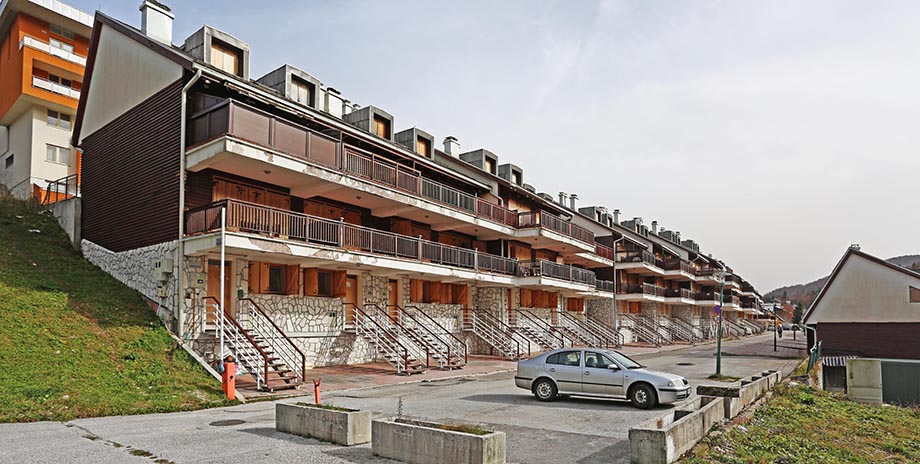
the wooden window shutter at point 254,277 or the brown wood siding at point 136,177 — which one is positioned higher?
the brown wood siding at point 136,177

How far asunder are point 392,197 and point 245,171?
598cm

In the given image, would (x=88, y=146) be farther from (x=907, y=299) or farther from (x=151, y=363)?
(x=907, y=299)

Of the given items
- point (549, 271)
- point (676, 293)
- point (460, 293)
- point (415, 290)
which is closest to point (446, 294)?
point (460, 293)

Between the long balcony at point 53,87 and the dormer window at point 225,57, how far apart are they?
1603cm

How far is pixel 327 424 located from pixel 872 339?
3236 cm

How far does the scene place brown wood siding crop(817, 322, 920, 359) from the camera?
3158cm

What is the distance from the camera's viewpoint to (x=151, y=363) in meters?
16.6

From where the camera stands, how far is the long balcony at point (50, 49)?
3403 centimetres

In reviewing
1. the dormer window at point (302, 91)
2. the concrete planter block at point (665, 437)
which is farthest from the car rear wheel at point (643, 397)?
the dormer window at point (302, 91)

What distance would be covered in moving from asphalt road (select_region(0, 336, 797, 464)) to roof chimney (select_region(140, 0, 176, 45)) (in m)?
15.3

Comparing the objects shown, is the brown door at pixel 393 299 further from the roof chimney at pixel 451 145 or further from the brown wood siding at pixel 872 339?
the brown wood siding at pixel 872 339

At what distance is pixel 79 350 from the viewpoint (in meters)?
16.0

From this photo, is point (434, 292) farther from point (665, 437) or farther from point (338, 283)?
point (665, 437)

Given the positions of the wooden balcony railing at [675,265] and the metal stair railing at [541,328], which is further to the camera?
the wooden balcony railing at [675,265]
